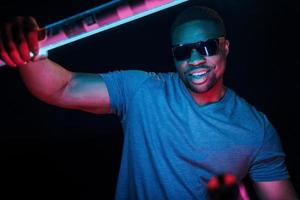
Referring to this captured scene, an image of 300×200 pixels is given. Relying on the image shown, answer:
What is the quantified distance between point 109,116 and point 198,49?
5.01 ft

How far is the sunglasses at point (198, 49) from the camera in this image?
246 centimetres

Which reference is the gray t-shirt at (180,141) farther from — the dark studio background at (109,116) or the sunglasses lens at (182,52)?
the dark studio background at (109,116)

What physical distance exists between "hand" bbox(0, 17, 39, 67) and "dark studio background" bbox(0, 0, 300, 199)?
204 centimetres

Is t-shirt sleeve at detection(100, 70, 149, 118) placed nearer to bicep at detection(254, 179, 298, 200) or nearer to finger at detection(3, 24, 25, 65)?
finger at detection(3, 24, 25, 65)

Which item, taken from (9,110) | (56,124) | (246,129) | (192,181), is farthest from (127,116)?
(9,110)

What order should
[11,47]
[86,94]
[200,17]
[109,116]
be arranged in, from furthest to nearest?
[109,116] < [200,17] < [86,94] < [11,47]

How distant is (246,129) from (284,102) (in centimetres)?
121

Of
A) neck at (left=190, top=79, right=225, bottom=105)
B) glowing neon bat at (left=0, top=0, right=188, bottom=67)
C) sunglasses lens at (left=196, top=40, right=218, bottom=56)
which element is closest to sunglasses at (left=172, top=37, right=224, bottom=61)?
sunglasses lens at (left=196, top=40, right=218, bottom=56)

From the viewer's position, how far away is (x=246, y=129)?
7.88ft

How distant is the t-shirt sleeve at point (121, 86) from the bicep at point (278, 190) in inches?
50.4

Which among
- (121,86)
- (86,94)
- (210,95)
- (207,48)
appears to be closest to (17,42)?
(86,94)

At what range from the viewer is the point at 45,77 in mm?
2004

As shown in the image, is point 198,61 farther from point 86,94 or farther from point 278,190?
point 278,190

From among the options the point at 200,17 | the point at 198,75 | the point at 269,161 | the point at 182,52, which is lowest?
the point at 269,161
